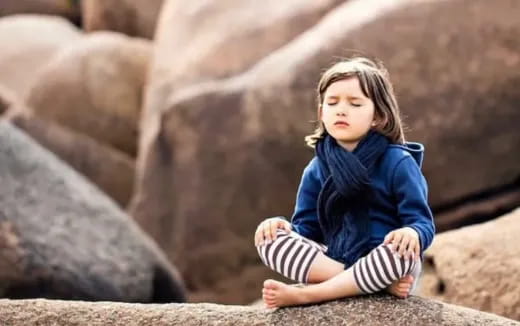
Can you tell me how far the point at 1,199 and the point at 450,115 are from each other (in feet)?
6.70

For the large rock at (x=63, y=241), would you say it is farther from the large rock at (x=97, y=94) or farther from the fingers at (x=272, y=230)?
the large rock at (x=97, y=94)

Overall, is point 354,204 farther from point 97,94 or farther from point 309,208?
point 97,94

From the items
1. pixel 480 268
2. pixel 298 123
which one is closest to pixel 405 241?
pixel 480 268

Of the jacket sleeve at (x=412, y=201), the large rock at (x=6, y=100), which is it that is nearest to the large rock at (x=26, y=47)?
the large rock at (x=6, y=100)

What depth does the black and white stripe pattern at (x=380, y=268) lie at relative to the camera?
6.63 ft

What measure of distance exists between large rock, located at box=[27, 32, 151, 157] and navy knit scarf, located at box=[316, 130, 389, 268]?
18.0 feet

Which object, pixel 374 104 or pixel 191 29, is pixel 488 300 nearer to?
pixel 374 104

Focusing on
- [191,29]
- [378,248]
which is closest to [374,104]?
[378,248]

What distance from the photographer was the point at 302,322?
2068 millimetres

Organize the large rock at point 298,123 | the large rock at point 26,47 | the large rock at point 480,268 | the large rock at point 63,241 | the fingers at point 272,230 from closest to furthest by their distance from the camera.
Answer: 1. the fingers at point 272,230
2. the large rock at point 480,268
3. the large rock at point 63,241
4. the large rock at point 298,123
5. the large rock at point 26,47

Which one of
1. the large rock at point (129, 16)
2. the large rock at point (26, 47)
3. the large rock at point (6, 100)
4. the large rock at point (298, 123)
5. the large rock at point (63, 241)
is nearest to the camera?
the large rock at point (63, 241)

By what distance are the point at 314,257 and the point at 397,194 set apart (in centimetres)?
21

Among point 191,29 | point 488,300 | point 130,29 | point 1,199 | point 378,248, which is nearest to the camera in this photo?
point 378,248

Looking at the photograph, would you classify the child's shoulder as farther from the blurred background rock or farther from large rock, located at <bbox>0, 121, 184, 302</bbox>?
large rock, located at <bbox>0, 121, 184, 302</bbox>
